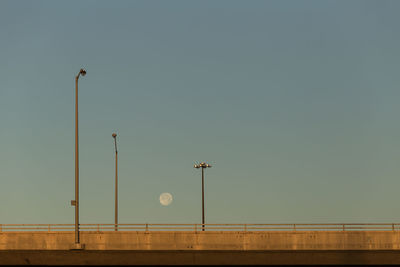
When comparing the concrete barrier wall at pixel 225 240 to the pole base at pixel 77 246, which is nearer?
the pole base at pixel 77 246

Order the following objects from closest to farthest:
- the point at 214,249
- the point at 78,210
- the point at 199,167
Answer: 1. the point at 78,210
2. the point at 214,249
3. the point at 199,167

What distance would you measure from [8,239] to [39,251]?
2139mm

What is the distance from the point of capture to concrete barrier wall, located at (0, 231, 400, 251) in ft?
111

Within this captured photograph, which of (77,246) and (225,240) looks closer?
(77,246)

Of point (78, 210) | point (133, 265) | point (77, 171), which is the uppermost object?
point (77, 171)

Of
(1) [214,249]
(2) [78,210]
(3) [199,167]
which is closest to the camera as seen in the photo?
(2) [78,210]

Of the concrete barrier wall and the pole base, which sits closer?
the pole base

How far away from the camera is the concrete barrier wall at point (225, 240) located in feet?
111

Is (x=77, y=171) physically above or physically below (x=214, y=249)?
above

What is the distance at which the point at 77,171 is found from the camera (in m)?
32.2

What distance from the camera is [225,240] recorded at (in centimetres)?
3400

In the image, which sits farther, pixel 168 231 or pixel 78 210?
pixel 168 231

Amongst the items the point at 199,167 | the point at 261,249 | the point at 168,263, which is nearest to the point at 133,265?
the point at 168,263

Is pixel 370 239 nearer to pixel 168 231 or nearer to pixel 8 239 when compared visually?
pixel 168 231
